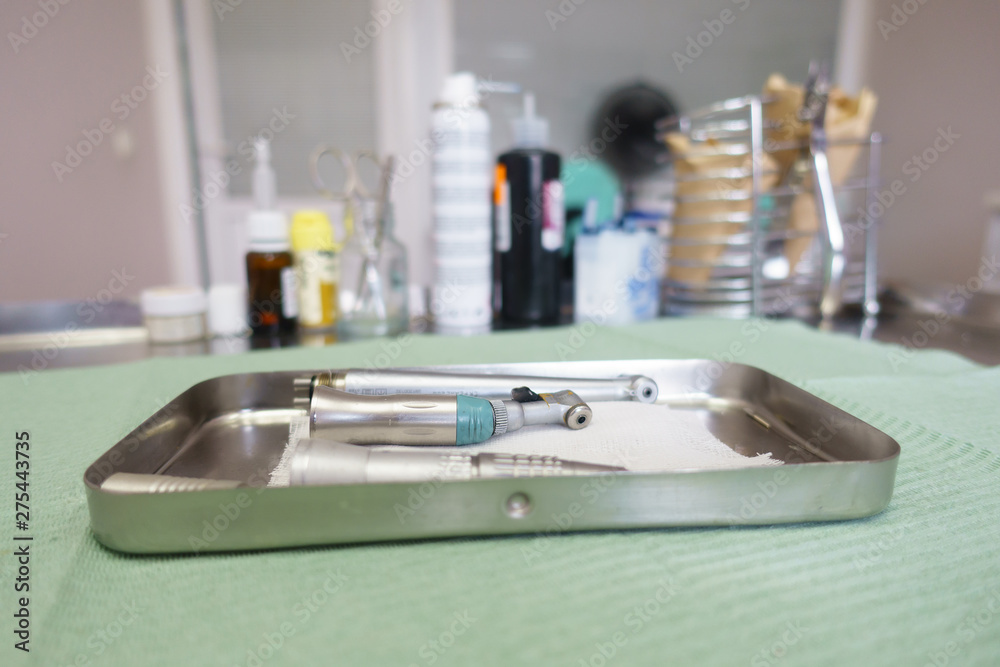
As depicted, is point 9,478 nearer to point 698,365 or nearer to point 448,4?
point 698,365

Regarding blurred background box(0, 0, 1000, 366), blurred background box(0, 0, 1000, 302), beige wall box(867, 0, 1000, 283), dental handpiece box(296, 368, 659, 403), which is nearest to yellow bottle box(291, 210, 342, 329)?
dental handpiece box(296, 368, 659, 403)

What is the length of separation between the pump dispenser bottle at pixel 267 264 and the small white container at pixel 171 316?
0.07 meters

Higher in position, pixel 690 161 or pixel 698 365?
pixel 690 161

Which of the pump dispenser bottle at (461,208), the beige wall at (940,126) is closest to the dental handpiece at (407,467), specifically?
the pump dispenser bottle at (461,208)

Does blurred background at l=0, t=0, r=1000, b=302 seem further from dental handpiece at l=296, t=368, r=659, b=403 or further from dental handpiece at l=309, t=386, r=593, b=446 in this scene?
dental handpiece at l=309, t=386, r=593, b=446

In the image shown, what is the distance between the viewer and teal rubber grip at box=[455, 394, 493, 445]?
0.30m

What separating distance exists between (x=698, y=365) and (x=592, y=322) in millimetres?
350

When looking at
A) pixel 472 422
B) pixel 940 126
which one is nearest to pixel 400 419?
pixel 472 422

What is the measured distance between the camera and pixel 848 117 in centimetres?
78

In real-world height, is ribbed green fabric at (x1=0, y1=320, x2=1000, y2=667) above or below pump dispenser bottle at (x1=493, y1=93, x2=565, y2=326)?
below

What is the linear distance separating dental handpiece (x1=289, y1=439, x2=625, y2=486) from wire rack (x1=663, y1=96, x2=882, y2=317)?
23.3 inches

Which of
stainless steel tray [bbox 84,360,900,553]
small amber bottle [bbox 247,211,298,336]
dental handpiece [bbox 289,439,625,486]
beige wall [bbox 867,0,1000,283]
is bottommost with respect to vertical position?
stainless steel tray [bbox 84,360,900,553]

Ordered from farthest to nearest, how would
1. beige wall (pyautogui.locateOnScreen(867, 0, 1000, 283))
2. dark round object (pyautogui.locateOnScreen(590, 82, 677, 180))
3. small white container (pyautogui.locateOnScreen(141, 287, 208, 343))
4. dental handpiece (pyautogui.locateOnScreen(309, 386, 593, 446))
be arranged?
dark round object (pyautogui.locateOnScreen(590, 82, 677, 180))
beige wall (pyautogui.locateOnScreen(867, 0, 1000, 283))
small white container (pyautogui.locateOnScreen(141, 287, 208, 343))
dental handpiece (pyautogui.locateOnScreen(309, 386, 593, 446))

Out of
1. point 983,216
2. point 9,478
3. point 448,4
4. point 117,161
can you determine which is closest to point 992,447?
point 9,478
